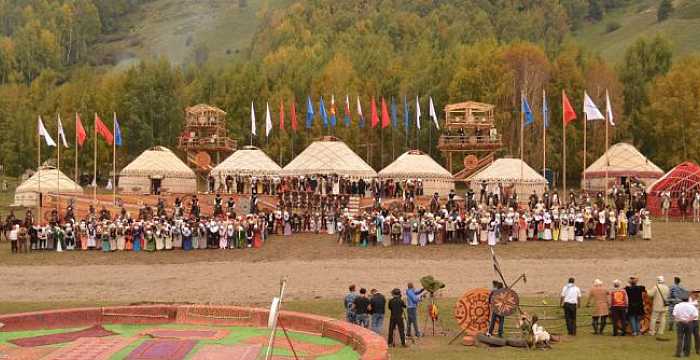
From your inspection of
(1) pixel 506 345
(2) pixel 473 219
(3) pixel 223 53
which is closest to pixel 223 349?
(1) pixel 506 345

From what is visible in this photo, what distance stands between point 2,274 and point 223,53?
5800 inches

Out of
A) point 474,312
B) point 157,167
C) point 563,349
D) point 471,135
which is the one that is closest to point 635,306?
point 563,349

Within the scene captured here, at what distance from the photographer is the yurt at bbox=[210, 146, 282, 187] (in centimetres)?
4844

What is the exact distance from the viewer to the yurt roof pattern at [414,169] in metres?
46.1

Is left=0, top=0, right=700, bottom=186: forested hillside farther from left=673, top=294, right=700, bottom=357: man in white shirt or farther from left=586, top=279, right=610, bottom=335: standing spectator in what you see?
left=673, top=294, right=700, bottom=357: man in white shirt

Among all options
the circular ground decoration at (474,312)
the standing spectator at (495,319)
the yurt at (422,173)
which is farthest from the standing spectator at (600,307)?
the yurt at (422,173)

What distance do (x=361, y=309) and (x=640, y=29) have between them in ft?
366

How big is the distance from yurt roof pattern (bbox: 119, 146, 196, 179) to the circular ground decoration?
3599cm

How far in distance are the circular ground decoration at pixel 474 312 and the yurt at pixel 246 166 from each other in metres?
31.1

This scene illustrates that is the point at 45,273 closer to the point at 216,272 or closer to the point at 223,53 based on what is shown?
the point at 216,272

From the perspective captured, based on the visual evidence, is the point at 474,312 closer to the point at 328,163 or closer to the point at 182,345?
the point at 182,345

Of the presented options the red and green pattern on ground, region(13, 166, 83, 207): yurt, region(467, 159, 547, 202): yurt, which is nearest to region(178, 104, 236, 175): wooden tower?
Answer: region(13, 166, 83, 207): yurt

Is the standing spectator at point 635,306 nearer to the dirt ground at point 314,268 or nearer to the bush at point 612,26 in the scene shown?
the dirt ground at point 314,268

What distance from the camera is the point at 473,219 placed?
32781 millimetres
